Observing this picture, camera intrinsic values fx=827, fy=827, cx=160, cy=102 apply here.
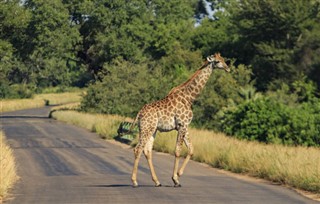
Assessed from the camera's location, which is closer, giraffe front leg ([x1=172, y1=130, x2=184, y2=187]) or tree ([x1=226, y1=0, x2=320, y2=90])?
giraffe front leg ([x1=172, y1=130, x2=184, y2=187])

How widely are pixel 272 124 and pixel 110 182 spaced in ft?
70.0

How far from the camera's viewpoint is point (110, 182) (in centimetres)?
1942

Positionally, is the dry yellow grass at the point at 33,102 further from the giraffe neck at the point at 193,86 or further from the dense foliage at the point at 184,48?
the giraffe neck at the point at 193,86

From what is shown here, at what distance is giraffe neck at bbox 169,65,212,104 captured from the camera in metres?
19.1

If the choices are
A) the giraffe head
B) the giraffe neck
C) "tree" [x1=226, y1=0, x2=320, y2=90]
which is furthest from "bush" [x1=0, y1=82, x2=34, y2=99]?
the giraffe head

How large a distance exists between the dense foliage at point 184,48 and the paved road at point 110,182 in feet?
39.4

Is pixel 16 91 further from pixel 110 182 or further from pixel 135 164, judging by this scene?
pixel 135 164

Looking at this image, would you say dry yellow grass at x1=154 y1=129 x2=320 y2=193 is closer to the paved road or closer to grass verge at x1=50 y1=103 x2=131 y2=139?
the paved road

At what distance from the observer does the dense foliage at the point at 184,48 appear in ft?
160

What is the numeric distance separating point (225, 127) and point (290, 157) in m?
19.6

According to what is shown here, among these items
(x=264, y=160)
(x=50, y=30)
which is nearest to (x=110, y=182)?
(x=264, y=160)

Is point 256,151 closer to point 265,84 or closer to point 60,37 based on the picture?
point 265,84

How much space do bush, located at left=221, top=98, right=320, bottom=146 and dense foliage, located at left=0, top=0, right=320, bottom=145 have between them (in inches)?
2.8

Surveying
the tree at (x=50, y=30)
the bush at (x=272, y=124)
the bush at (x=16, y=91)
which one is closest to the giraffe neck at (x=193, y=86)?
the bush at (x=272, y=124)
